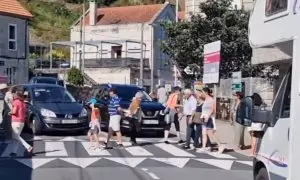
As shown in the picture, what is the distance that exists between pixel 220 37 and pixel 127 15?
149ft

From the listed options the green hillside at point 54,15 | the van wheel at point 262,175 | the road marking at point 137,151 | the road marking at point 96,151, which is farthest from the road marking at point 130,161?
the green hillside at point 54,15

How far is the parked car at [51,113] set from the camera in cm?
1978

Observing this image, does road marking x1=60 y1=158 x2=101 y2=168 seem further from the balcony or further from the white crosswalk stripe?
the balcony

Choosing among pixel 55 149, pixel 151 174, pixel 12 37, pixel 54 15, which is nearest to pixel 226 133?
pixel 55 149

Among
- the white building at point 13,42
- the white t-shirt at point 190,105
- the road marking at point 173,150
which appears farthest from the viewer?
the white building at point 13,42

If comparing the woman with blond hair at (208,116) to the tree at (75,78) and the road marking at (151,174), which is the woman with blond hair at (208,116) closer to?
the road marking at (151,174)

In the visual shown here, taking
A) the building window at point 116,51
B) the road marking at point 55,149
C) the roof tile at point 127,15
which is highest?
the roof tile at point 127,15

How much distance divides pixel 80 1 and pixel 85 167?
85.1 metres

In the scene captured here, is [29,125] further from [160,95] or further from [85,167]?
[160,95]

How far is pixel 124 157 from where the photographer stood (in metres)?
15.5

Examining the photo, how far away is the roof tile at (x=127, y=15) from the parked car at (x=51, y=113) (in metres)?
47.2

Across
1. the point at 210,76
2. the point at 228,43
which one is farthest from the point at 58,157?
the point at 228,43

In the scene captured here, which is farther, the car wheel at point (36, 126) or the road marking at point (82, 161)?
the car wheel at point (36, 126)

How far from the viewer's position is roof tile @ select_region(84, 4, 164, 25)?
69562mm
